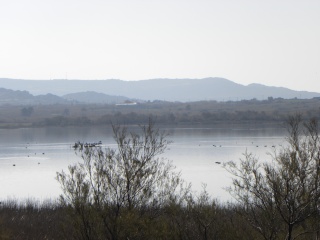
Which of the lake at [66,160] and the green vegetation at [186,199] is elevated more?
the green vegetation at [186,199]

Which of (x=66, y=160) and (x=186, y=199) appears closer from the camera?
(x=186, y=199)

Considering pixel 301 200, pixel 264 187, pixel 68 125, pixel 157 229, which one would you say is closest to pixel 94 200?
pixel 157 229

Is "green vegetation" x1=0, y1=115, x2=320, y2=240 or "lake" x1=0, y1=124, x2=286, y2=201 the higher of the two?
"green vegetation" x1=0, y1=115, x2=320, y2=240

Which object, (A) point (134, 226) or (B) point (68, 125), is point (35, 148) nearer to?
(B) point (68, 125)

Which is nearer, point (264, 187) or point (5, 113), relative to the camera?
point (264, 187)

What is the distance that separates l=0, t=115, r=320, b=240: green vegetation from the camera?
10.8 m

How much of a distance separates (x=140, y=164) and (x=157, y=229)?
190cm

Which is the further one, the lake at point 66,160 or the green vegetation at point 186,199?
the lake at point 66,160

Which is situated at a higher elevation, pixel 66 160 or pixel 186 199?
pixel 186 199

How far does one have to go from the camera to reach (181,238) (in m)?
12.1

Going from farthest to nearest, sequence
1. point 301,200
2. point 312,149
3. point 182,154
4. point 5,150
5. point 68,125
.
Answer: point 68,125
point 5,150
point 182,154
point 312,149
point 301,200

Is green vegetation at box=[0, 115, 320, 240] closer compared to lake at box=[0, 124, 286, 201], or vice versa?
green vegetation at box=[0, 115, 320, 240]

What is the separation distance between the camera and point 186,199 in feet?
42.8

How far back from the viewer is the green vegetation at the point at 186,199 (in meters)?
10.8
